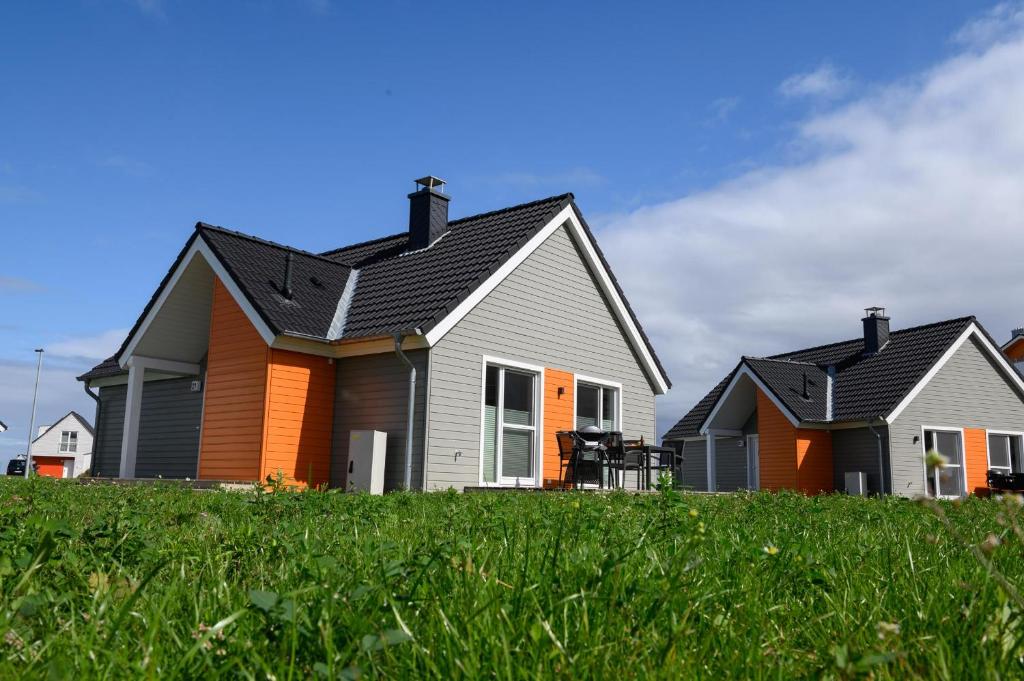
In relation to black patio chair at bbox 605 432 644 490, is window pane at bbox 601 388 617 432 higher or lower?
higher

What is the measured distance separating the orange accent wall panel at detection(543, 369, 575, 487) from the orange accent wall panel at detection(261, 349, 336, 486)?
4076mm

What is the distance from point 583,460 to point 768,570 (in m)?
12.1

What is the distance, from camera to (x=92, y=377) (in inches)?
851

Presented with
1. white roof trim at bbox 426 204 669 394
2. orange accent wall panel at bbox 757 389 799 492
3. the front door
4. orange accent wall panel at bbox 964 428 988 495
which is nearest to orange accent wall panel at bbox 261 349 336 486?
white roof trim at bbox 426 204 669 394

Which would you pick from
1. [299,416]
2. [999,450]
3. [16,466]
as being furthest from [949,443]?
[16,466]

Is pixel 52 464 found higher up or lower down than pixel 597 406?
lower down

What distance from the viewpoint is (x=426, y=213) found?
58.8 feet

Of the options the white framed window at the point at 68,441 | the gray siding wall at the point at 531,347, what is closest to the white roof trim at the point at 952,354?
the gray siding wall at the point at 531,347

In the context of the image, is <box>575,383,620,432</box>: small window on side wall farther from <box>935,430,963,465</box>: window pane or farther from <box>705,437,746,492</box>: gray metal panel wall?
Result: <box>935,430,963,465</box>: window pane

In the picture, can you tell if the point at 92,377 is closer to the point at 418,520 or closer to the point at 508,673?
the point at 418,520

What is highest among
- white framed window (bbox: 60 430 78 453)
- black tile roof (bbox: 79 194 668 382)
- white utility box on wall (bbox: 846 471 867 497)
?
black tile roof (bbox: 79 194 668 382)

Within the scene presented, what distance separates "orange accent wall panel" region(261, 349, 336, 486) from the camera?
14320mm

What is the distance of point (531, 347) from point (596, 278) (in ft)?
9.62

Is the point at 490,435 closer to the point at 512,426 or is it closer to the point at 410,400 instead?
the point at 512,426
